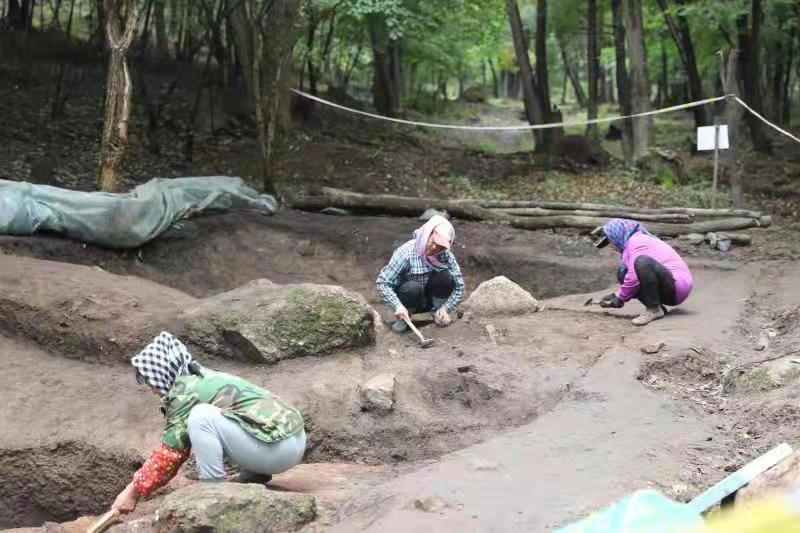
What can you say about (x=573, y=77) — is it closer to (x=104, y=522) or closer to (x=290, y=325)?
(x=290, y=325)

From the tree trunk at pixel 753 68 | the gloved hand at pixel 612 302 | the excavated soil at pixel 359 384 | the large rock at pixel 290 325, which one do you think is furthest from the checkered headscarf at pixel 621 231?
the tree trunk at pixel 753 68

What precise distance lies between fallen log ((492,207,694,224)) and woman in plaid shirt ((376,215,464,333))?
515cm

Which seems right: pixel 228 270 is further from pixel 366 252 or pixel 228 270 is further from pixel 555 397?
pixel 555 397

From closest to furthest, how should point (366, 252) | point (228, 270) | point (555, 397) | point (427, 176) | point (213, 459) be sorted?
point (213, 459) < point (555, 397) < point (228, 270) < point (366, 252) < point (427, 176)

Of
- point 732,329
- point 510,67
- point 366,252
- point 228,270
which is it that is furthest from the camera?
point 510,67

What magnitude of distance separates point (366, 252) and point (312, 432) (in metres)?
5.69

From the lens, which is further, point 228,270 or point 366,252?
point 366,252

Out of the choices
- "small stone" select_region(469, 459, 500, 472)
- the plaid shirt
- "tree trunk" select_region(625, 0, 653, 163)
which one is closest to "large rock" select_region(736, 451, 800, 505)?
"small stone" select_region(469, 459, 500, 472)

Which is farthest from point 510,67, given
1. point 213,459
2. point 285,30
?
point 213,459

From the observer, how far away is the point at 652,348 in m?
6.09

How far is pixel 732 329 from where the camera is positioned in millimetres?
6777

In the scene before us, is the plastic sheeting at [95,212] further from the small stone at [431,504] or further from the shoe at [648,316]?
the small stone at [431,504]

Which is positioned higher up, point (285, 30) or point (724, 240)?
point (285, 30)

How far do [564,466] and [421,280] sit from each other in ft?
11.1
